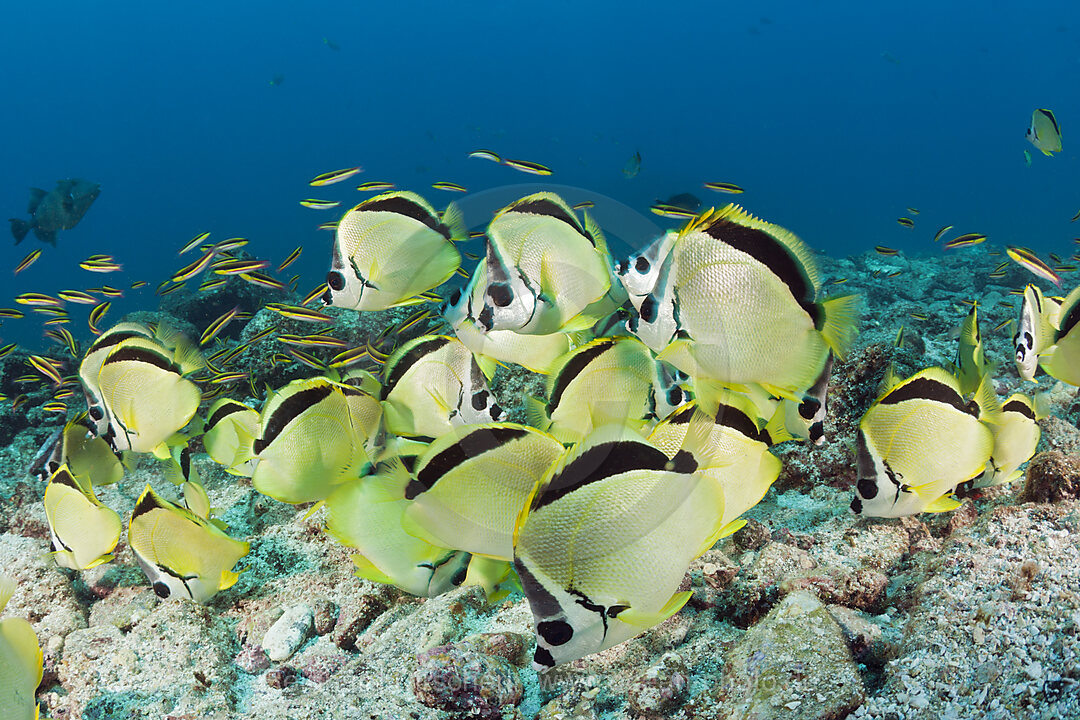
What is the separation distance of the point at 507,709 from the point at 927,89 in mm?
139138

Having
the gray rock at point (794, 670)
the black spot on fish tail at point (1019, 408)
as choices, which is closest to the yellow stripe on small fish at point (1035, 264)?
the black spot on fish tail at point (1019, 408)

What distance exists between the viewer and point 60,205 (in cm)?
1134

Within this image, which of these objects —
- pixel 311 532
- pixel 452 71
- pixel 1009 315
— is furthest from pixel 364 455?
pixel 452 71

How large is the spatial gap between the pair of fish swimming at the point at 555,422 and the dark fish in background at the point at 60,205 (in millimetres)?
11822

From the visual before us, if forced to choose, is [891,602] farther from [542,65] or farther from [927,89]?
[927,89]

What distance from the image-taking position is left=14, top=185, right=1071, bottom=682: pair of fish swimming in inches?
49.6

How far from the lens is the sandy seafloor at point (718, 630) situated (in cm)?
155

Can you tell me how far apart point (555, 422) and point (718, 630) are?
111 cm

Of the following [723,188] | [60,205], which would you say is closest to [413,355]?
[723,188]

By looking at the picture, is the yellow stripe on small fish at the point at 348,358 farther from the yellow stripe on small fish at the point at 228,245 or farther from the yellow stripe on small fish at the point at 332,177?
the yellow stripe on small fish at the point at 228,245

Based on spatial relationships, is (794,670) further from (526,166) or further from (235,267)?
(235,267)

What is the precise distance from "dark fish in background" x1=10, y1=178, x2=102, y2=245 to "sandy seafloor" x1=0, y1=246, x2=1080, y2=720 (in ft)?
36.3

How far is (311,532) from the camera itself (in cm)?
348

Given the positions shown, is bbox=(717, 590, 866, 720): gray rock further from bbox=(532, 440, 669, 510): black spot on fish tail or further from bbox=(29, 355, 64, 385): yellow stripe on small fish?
→ bbox=(29, 355, 64, 385): yellow stripe on small fish
